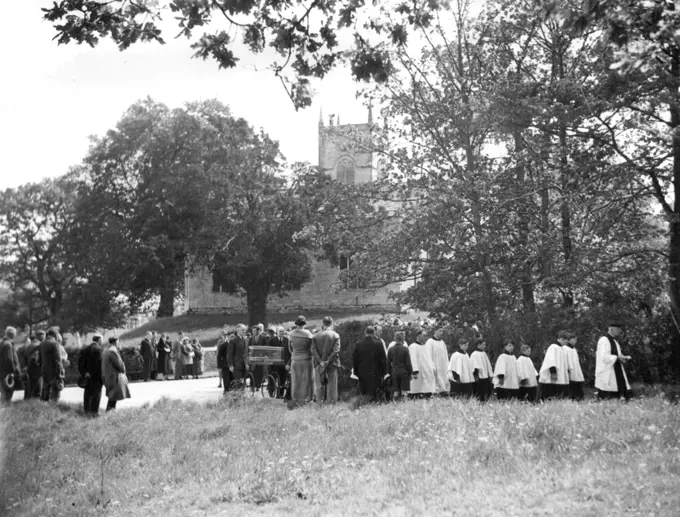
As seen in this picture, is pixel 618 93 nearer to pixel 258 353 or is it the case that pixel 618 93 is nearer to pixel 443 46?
pixel 443 46

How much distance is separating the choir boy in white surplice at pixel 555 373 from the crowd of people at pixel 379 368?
0.02 m

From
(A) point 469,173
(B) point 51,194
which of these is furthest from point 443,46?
(B) point 51,194

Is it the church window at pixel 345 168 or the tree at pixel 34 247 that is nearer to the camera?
the tree at pixel 34 247

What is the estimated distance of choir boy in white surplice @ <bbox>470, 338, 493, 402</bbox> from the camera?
1750 cm

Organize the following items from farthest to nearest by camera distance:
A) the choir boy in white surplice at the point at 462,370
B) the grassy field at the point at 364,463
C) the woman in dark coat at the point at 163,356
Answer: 1. the woman in dark coat at the point at 163,356
2. the choir boy in white surplice at the point at 462,370
3. the grassy field at the point at 364,463

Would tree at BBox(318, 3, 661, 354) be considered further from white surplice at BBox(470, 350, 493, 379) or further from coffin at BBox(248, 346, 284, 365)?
coffin at BBox(248, 346, 284, 365)

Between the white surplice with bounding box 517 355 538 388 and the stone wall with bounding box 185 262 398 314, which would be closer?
the white surplice with bounding box 517 355 538 388

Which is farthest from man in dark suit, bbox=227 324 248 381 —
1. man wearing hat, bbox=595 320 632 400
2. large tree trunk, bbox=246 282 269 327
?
large tree trunk, bbox=246 282 269 327

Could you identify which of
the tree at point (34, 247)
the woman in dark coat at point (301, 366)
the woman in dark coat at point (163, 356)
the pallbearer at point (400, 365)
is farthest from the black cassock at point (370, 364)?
the tree at point (34, 247)

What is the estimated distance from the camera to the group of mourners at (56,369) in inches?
639

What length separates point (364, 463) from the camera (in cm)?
988

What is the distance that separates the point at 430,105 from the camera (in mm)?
24719

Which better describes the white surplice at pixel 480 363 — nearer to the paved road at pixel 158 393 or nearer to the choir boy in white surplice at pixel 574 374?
the choir boy in white surplice at pixel 574 374

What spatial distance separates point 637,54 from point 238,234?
39144mm
